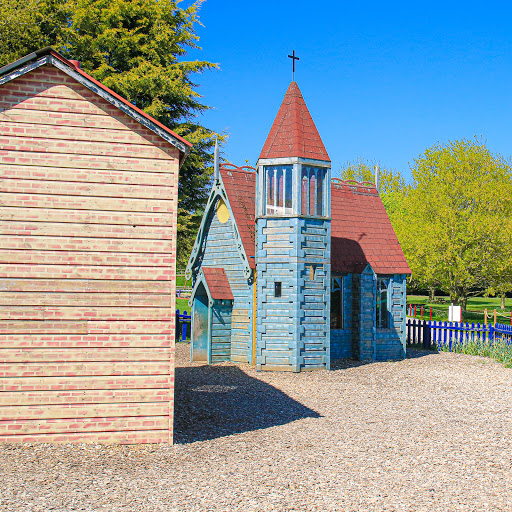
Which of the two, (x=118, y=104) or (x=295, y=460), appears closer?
(x=295, y=460)

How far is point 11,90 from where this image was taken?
8.51 meters

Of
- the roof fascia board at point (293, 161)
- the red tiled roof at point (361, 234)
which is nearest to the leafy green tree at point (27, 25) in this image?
the roof fascia board at point (293, 161)

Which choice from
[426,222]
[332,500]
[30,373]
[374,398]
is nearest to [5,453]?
[30,373]

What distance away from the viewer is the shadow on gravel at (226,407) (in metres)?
9.81

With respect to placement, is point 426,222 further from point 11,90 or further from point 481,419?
point 11,90

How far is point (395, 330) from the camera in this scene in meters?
19.5

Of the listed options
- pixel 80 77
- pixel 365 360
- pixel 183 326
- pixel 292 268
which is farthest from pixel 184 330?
pixel 80 77

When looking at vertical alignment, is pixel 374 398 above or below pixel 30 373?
below

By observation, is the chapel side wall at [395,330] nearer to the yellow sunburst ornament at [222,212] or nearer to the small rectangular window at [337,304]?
the small rectangular window at [337,304]

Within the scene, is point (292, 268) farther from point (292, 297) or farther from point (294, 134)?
point (294, 134)

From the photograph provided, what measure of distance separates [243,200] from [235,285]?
2.96 metres

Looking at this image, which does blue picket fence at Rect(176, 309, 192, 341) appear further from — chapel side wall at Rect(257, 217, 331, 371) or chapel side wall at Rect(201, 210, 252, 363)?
chapel side wall at Rect(257, 217, 331, 371)

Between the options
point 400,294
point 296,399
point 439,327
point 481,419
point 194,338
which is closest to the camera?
point 481,419

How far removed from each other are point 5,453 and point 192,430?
3082 mm
